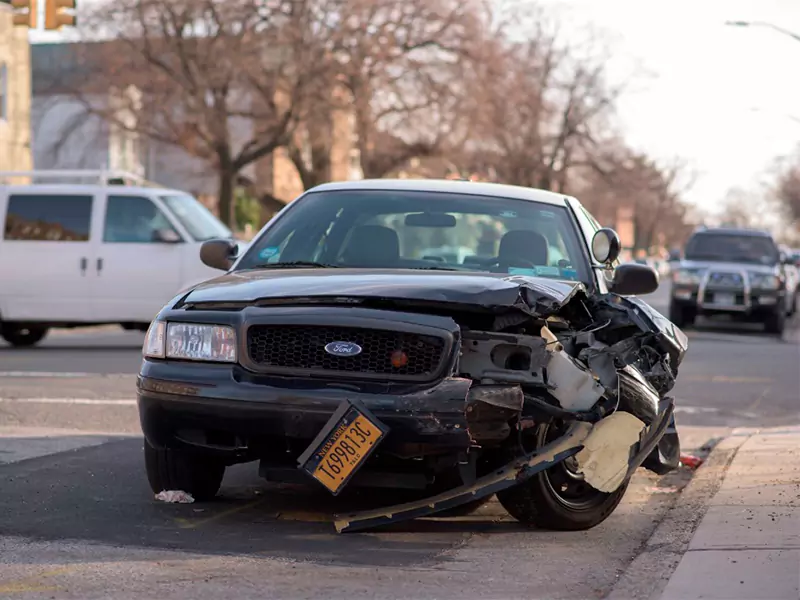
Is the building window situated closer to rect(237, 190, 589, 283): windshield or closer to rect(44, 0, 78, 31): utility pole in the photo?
rect(44, 0, 78, 31): utility pole

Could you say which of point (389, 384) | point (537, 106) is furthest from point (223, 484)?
point (537, 106)

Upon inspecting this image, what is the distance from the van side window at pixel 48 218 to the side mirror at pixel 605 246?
10997mm

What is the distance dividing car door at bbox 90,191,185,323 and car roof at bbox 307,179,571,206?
917 centimetres

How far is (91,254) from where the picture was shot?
17062 mm

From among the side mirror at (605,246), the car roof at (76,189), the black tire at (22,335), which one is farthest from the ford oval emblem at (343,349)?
the black tire at (22,335)

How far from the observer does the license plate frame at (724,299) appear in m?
23.5

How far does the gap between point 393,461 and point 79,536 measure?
136 centimetres

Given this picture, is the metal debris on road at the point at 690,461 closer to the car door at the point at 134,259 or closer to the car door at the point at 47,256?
the car door at the point at 134,259

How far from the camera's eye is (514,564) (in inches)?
217

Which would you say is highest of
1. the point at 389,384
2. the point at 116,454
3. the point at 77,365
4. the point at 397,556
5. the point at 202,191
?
the point at 389,384

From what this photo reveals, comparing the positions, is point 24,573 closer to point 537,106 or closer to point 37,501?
point 37,501

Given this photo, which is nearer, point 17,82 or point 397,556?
point 397,556

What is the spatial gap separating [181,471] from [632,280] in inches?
98.8

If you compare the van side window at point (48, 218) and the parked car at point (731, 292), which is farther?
the parked car at point (731, 292)
